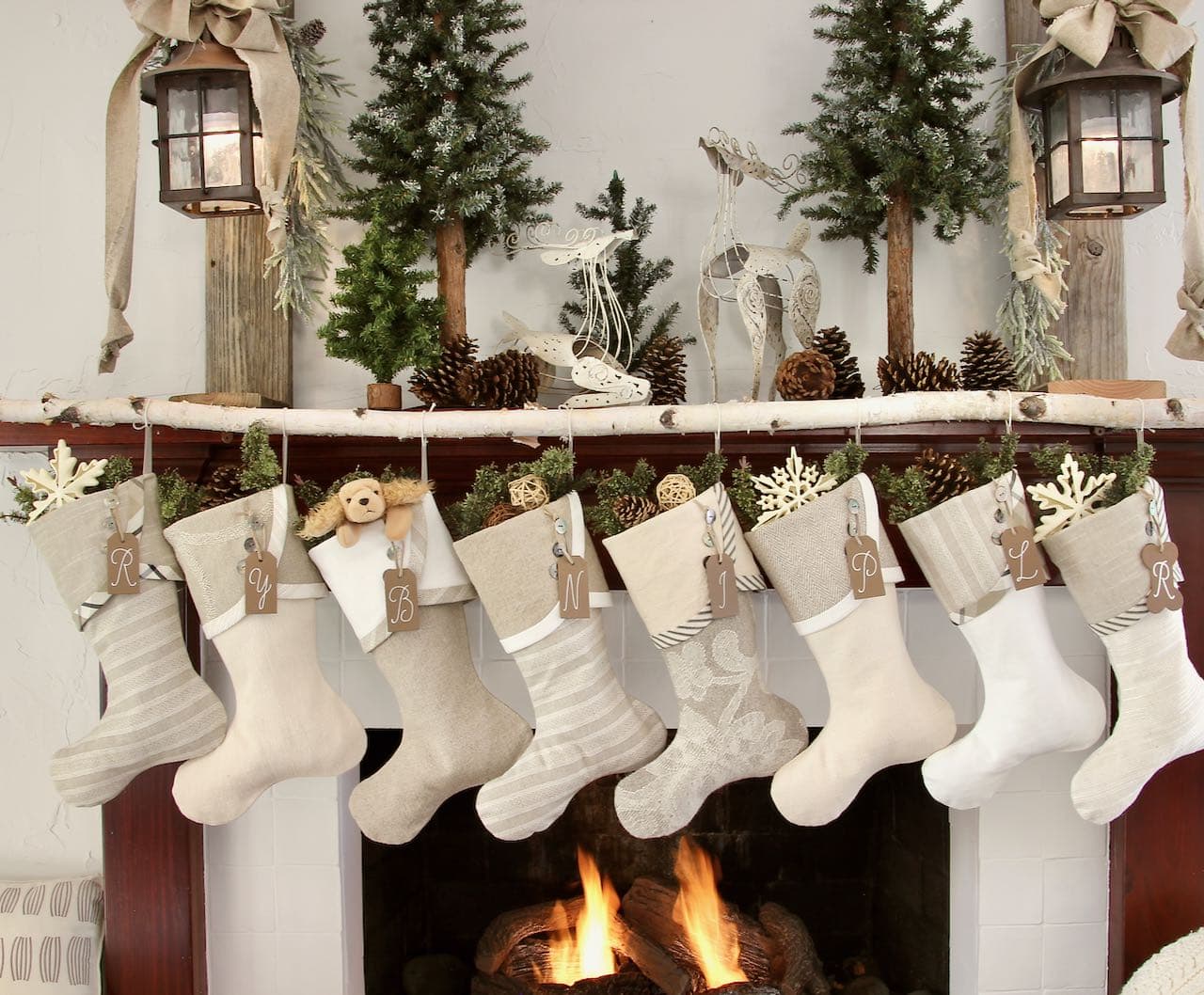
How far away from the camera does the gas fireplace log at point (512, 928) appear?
205cm

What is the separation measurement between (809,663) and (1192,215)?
0.94m

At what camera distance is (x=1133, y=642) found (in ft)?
5.23

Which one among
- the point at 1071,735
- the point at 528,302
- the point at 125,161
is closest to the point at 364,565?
the point at 528,302

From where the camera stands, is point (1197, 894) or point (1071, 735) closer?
point (1071, 735)

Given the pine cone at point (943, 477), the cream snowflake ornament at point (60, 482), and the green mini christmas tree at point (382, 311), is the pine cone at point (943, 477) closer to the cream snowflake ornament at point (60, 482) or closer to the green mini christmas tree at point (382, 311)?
the green mini christmas tree at point (382, 311)

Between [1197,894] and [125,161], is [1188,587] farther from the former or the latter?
[125,161]

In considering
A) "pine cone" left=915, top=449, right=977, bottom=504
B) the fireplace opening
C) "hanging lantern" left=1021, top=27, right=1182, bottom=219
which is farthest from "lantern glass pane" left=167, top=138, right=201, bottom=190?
"hanging lantern" left=1021, top=27, right=1182, bottom=219

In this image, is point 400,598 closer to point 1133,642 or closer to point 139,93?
point 139,93

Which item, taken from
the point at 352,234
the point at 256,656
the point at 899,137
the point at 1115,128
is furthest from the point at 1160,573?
the point at 352,234

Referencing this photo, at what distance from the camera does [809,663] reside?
1873 millimetres

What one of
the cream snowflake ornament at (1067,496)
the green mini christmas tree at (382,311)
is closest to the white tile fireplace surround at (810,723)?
the cream snowflake ornament at (1067,496)

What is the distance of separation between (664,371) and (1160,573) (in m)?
0.80

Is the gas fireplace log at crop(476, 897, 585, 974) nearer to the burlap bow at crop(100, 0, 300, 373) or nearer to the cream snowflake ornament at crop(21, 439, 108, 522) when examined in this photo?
the cream snowflake ornament at crop(21, 439, 108, 522)

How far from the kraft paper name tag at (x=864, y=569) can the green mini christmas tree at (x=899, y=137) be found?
41 centimetres
